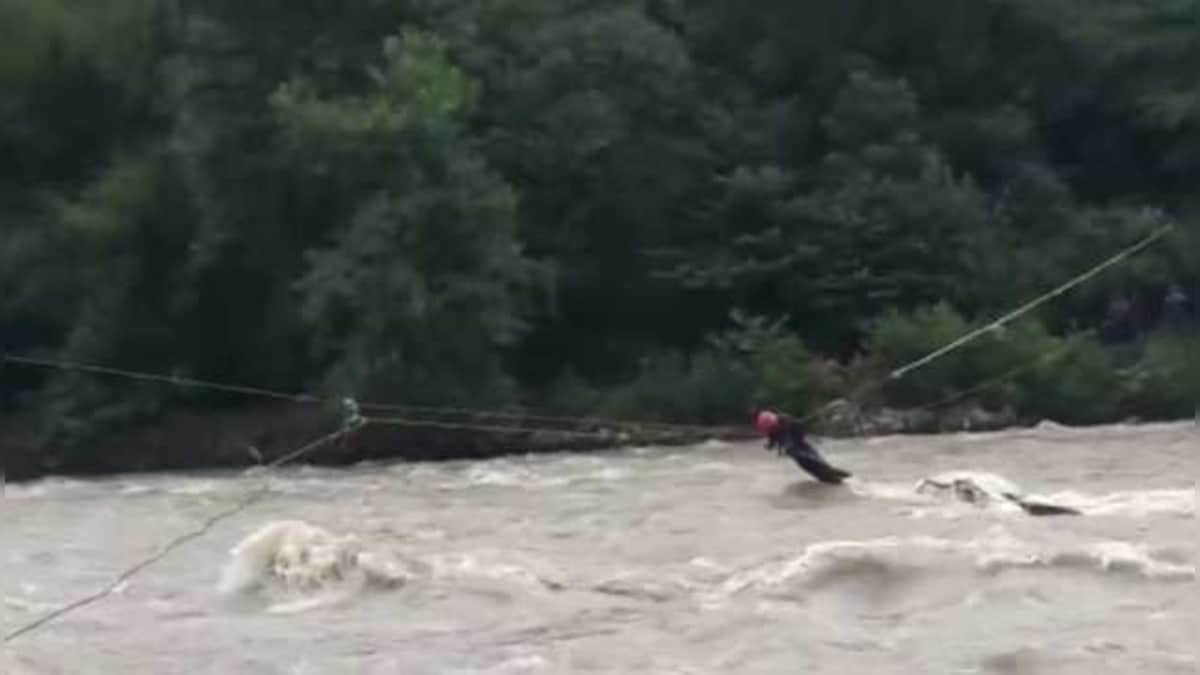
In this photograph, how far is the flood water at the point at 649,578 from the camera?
17594mm

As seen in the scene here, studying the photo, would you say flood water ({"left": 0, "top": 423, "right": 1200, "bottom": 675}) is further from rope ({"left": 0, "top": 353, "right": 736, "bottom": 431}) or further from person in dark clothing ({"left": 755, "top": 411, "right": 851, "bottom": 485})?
rope ({"left": 0, "top": 353, "right": 736, "bottom": 431})

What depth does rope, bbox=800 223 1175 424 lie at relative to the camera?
34.0 metres

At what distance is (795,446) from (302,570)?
4.68 m

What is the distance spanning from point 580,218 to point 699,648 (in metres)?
20.1

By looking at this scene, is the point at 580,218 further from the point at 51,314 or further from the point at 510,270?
the point at 51,314

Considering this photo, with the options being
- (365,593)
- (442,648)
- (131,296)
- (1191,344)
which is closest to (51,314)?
(131,296)

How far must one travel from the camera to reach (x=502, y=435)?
3334 cm

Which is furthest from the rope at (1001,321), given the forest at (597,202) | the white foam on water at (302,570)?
the white foam on water at (302,570)

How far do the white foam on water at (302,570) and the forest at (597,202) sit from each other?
465 inches

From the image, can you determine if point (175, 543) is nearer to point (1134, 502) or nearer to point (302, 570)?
point (302, 570)

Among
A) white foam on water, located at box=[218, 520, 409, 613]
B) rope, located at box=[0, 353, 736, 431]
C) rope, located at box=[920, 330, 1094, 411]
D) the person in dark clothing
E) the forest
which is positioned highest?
Result: the forest

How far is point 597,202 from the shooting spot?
123 feet

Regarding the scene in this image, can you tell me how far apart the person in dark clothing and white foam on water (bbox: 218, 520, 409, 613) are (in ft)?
11.2

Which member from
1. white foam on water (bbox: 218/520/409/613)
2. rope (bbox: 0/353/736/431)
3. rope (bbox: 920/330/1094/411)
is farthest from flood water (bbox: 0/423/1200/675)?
rope (bbox: 920/330/1094/411)
